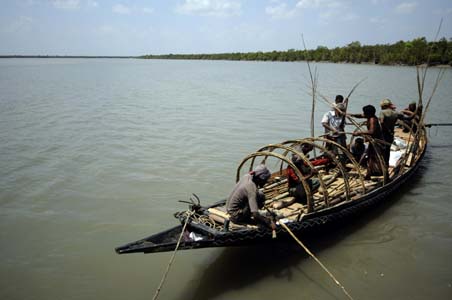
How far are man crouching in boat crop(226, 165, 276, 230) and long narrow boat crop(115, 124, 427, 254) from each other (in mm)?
131

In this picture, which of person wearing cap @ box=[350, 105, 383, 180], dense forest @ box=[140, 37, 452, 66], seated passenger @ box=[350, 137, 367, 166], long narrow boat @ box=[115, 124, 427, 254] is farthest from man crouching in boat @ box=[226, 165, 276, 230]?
dense forest @ box=[140, 37, 452, 66]

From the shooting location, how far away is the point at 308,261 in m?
4.88

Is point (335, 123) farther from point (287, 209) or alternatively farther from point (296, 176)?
point (287, 209)

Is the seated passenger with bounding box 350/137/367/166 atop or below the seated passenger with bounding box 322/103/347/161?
below

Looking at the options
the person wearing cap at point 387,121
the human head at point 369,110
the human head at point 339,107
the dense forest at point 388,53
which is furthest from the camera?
the dense forest at point 388,53

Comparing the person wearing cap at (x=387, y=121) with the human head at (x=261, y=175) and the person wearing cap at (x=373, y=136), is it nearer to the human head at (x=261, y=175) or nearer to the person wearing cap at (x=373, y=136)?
the person wearing cap at (x=373, y=136)

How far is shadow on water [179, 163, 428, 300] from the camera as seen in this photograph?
14.3 feet

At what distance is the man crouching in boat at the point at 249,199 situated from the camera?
416 centimetres

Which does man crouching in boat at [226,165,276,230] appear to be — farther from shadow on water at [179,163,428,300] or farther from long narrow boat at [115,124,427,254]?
shadow on water at [179,163,428,300]

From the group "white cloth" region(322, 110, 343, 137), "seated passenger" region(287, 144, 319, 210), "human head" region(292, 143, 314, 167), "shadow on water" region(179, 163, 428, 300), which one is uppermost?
"white cloth" region(322, 110, 343, 137)

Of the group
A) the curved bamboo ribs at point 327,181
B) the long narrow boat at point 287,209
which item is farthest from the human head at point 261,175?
the curved bamboo ribs at point 327,181

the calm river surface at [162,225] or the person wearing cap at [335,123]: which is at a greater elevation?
the person wearing cap at [335,123]

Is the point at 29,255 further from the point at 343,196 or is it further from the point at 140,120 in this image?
the point at 140,120

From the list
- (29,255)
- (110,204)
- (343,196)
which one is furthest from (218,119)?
(29,255)
